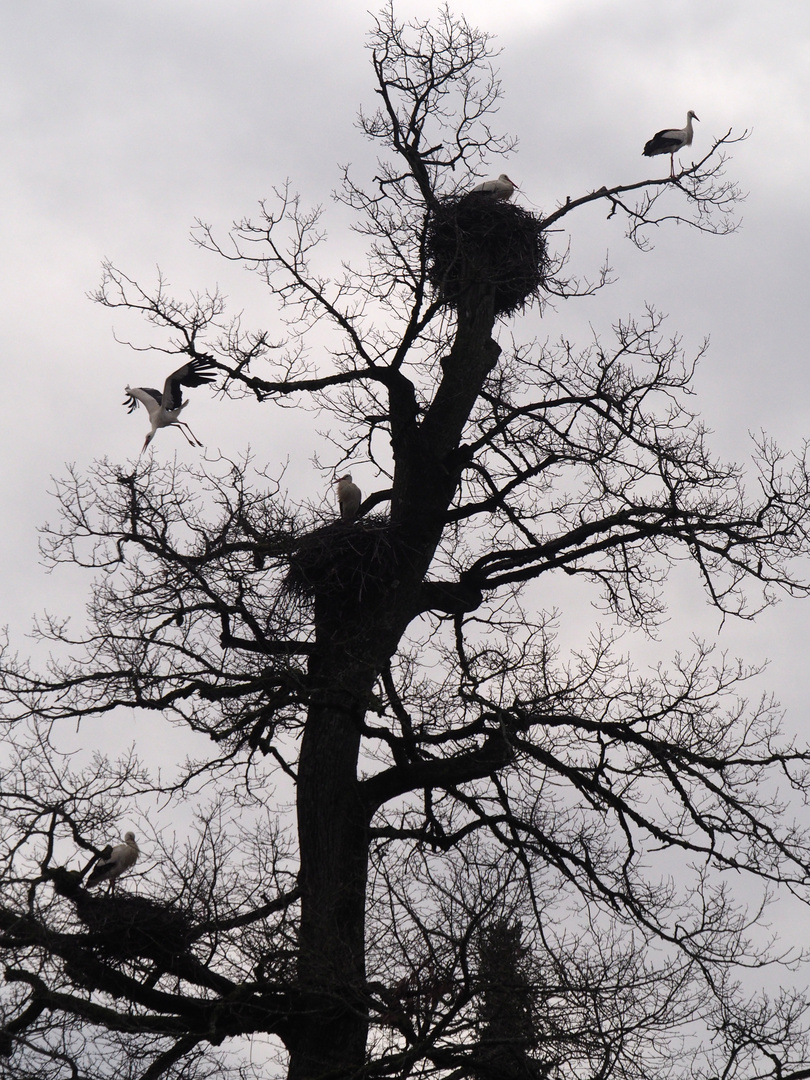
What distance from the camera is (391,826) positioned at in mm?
9086

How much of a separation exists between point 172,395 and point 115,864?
3.56m

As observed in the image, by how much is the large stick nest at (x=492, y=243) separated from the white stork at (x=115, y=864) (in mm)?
5287

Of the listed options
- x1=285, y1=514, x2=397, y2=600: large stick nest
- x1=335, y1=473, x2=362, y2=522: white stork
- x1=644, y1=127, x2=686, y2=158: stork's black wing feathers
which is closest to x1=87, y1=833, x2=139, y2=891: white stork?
x1=285, y1=514, x2=397, y2=600: large stick nest

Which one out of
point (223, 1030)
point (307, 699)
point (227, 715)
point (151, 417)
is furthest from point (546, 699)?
point (151, 417)

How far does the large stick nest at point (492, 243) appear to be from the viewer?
1105 centimetres

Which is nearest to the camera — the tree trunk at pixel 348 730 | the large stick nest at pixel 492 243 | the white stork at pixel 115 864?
the tree trunk at pixel 348 730

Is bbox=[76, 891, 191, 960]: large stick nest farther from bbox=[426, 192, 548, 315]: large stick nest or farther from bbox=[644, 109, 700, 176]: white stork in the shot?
bbox=[644, 109, 700, 176]: white stork

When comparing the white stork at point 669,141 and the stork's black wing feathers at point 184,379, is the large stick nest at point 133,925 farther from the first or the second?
the white stork at point 669,141

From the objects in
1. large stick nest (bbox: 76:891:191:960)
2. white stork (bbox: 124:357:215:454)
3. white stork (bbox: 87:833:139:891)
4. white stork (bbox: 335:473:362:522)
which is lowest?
large stick nest (bbox: 76:891:191:960)

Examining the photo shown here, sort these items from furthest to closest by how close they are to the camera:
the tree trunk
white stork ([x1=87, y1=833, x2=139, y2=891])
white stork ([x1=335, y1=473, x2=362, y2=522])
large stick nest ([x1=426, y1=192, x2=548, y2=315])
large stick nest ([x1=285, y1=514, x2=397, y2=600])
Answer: white stork ([x1=335, y1=473, x2=362, y2=522])
large stick nest ([x1=426, y1=192, x2=548, y2=315])
large stick nest ([x1=285, y1=514, x2=397, y2=600])
white stork ([x1=87, y1=833, x2=139, y2=891])
the tree trunk

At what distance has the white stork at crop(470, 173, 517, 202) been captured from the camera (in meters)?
11.8

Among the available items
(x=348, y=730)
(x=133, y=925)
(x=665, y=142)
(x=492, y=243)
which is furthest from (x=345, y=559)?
(x=665, y=142)

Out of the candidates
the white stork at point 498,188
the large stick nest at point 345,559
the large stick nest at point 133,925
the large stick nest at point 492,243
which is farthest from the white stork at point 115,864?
the white stork at point 498,188

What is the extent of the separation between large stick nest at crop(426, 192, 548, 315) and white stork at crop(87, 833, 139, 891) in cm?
529
